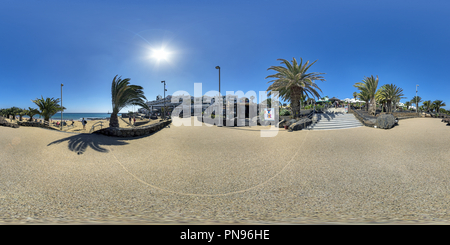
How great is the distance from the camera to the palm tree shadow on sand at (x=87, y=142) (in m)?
8.51

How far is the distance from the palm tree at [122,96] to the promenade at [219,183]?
13.3 feet

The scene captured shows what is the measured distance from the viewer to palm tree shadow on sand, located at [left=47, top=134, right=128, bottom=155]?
851cm

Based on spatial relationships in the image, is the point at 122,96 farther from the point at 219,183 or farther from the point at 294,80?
the point at 294,80

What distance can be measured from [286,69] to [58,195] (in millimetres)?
22376

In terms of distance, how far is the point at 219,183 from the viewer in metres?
5.34

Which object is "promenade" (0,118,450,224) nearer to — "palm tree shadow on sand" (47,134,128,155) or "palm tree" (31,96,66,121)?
"palm tree shadow on sand" (47,134,128,155)

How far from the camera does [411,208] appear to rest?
12.6ft

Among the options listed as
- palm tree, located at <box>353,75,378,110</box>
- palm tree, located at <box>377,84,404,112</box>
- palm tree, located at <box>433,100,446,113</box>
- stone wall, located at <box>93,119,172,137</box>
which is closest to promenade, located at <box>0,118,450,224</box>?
stone wall, located at <box>93,119,172,137</box>

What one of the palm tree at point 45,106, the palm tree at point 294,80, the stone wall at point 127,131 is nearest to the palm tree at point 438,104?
the palm tree at point 294,80

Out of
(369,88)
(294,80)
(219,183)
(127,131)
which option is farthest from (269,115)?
(369,88)

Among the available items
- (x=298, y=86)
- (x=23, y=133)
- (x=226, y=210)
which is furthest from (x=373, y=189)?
(x=298, y=86)

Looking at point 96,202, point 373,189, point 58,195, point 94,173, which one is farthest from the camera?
point 94,173

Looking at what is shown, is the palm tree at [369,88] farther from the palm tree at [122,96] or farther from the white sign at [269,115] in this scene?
the palm tree at [122,96]

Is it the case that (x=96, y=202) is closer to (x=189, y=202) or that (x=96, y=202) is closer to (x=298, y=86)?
(x=189, y=202)
